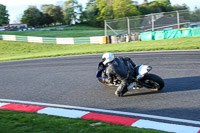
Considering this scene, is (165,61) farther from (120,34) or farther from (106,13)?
(106,13)

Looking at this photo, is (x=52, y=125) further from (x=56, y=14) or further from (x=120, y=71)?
(x=56, y=14)

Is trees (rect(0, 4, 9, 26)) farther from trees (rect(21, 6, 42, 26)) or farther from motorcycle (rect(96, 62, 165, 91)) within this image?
motorcycle (rect(96, 62, 165, 91))

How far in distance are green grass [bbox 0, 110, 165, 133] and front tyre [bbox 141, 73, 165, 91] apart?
2458mm

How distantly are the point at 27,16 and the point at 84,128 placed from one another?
289 feet

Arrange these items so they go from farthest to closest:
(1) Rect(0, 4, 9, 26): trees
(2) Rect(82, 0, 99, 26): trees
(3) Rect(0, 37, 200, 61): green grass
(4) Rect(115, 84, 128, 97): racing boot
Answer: (2) Rect(82, 0, 99, 26): trees, (1) Rect(0, 4, 9, 26): trees, (3) Rect(0, 37, 200, 61): green grass, (4) Rect(115, 84, 128, 97): racing boot

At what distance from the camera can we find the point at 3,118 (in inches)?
203

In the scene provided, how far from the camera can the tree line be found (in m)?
77.9

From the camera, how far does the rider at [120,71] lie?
265 inches

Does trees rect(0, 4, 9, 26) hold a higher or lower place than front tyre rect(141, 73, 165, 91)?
higher

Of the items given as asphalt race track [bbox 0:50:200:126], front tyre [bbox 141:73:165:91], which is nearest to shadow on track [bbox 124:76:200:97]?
asphalt race track [bbox 0:50:200:126]

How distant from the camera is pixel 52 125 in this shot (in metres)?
4.68

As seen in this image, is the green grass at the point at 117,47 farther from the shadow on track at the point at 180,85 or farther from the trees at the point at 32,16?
the trees at the point at 32,16

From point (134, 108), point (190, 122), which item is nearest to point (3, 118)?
point (134, 108)

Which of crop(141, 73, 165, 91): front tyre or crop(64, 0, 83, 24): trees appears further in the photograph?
crop(64, 0, 83, 24): trees
